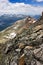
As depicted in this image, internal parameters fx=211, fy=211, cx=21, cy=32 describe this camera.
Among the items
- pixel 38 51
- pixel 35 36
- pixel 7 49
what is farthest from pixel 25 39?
pixel 38 51

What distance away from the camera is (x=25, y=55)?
3909 cm

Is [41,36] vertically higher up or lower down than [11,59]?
higher up

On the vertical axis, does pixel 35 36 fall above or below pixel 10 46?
above

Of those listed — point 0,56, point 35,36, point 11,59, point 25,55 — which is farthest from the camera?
point 0,56

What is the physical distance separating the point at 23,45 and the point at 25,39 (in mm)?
2986

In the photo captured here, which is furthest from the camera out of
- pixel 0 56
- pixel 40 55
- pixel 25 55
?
pixel 0 56

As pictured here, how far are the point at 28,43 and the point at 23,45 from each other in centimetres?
111

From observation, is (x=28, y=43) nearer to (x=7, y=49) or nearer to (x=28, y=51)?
(x=28, y=51)

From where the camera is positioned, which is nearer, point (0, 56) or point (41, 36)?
point (41, 36)

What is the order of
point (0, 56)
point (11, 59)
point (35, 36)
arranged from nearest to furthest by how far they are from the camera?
point (11, 59), point (35, 36), point (0, 56)

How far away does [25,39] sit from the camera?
4609 cm

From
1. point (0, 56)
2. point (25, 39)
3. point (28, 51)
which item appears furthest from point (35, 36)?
point (0, 56)

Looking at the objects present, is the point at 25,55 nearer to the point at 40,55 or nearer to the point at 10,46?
the point at 40,55

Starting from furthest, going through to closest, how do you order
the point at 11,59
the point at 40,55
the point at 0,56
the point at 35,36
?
1. the point at 0,56
2. the point at 35,36
3. the point at 11,59
4. the point at 40,55
